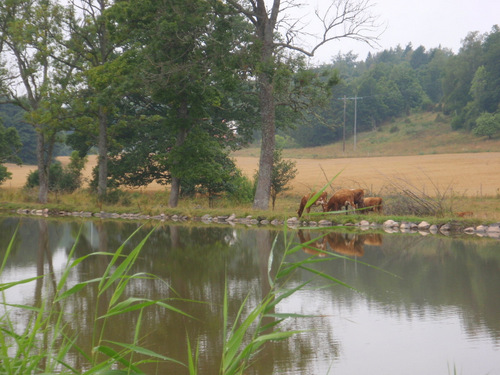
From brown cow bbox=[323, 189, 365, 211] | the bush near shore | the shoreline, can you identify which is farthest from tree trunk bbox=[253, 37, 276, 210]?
brown cow bbox=[323, 189, 365, 211]

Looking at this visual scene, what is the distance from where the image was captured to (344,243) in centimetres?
1443

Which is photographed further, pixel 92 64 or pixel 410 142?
pixel 410 142

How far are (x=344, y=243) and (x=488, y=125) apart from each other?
5665cm

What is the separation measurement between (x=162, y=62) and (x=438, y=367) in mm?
19589

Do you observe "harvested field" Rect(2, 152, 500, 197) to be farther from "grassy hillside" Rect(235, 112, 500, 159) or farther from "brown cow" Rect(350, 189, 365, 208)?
"brown cow" Rect(350, 189, 365, 208)

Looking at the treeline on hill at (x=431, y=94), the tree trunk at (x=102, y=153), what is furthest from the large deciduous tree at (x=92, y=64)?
the treeline on hill at (x=431, y=94)

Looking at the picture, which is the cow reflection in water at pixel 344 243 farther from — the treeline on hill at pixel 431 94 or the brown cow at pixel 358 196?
the treeline on hill at pixel 431 94

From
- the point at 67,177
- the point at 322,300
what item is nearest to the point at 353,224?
the point at 322,300

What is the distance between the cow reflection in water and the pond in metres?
0.05

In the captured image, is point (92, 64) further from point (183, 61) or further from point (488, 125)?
point (488, 125)

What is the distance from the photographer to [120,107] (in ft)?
101

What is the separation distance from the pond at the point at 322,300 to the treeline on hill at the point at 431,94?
51.6 meters

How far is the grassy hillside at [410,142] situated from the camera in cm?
6856

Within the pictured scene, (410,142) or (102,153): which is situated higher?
(410,142)
